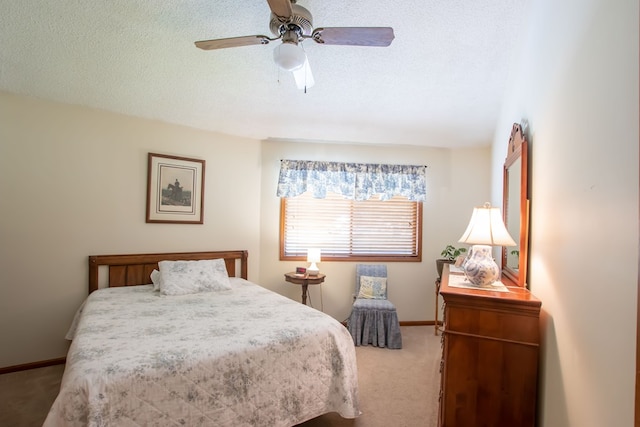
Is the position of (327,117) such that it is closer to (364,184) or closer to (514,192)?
(364,184)

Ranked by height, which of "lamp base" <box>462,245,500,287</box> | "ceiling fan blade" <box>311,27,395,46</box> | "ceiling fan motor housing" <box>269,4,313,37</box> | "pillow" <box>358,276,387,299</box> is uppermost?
"ceiling fan motor housing" <box>269,4,313,37</box>

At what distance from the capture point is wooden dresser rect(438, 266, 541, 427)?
173 cm

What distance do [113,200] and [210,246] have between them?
1.08 m

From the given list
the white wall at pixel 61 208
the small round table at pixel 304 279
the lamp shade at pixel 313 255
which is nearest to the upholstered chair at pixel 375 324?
the small round table at pixel 304 279

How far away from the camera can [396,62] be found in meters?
2.79

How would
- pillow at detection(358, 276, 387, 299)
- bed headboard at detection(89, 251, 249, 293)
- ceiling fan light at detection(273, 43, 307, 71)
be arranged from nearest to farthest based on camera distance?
ceiling fan light at detection(273, 43, 307, 71) → bed headboard at detection(89, 251, 249, 293) → pillow at detection(358, 276, 387, 299)

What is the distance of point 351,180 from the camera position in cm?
417

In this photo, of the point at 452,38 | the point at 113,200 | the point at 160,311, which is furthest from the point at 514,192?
the point at 113,200

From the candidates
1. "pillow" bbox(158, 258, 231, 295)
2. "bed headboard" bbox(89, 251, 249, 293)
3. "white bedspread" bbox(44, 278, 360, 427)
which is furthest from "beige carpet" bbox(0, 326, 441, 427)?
"pillow" bbox(158, 258, 231, 295)

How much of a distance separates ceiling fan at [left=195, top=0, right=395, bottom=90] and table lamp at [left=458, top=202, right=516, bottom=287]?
1263mm

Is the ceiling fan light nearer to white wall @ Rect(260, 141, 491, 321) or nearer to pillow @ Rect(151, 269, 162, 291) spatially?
pillow @ Rect(151, 269, 162, 291)

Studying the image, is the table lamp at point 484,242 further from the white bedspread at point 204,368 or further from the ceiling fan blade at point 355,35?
the ceiling fan blade at point 355,35

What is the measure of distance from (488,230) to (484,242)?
91 millimetres

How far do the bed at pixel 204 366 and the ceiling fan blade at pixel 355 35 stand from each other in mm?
1722
